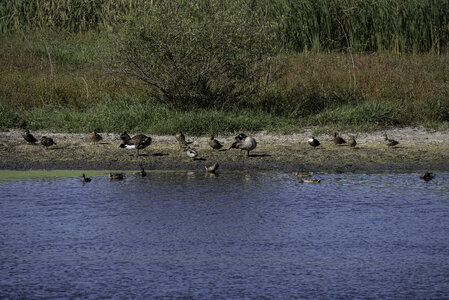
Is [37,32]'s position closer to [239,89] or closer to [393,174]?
[239,89]

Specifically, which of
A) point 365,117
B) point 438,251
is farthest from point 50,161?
point 438,251

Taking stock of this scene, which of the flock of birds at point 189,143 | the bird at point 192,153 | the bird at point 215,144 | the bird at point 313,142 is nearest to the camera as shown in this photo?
the bird at point 192,153

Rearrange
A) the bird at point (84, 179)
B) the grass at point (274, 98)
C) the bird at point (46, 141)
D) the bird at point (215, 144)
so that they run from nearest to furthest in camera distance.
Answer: the bird at point (84, 179), the bird at point (215, 144), the bird at point (46, 141), the grass at point (274, 98)

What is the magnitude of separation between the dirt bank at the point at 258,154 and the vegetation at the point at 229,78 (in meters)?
0.71

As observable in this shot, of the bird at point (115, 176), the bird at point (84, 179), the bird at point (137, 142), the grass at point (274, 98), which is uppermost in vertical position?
the bird at point (84, 179)

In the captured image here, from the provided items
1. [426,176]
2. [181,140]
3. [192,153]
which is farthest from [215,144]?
[426,176]

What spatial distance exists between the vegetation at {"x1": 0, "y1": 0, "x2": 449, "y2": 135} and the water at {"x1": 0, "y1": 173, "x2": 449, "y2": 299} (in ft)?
16.7

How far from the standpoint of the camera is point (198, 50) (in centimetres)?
1777

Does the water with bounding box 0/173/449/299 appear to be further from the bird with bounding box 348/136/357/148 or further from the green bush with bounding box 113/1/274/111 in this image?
the green bush with bounding box 113/1/274/111

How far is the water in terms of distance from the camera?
7.21 meters

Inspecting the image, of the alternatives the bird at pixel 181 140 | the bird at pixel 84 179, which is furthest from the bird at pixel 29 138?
the bird at pixel 84 179

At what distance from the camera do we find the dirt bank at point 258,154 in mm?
14172

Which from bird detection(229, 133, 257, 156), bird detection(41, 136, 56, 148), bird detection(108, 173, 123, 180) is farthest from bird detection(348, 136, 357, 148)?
bird detection(41, 136, 56, 148)

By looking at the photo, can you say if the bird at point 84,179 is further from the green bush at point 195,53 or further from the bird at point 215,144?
the green bush at point 195,53
